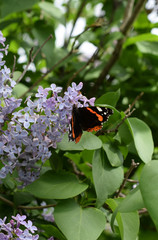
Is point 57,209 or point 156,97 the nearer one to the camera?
point 57,209

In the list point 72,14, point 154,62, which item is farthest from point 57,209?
point 72,14

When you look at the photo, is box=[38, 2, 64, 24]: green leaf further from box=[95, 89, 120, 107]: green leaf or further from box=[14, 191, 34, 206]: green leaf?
box=[14, 191, 34, 206]: green leaf

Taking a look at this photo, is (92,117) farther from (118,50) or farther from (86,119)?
(118,50)

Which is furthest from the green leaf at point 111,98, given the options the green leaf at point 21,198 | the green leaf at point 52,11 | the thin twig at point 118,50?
the green leaf at point 52,11

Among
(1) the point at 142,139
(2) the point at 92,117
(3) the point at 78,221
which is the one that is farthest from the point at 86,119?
(3) the point at 78,221

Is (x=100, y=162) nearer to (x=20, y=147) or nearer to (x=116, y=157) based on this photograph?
(x=116, y=157)

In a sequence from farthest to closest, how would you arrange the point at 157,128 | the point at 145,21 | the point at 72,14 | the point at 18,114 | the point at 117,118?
the point at 72,14
the point at 145,21
the point at 157,128
the point at 117,118
the point at 18,114

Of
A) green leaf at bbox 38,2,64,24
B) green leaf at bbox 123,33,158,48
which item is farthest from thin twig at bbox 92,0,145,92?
green leaf at bbox 38,2,64,24
